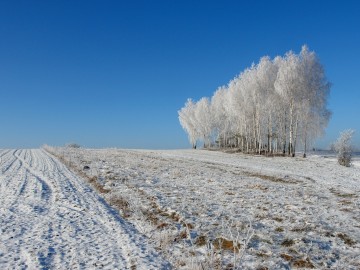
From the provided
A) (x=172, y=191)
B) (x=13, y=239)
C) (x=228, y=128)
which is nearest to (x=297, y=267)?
(x=13, y=239)

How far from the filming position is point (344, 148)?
29.8 m

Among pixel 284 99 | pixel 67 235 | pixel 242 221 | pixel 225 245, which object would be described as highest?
pixel 284 99

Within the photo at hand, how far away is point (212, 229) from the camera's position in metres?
7.62

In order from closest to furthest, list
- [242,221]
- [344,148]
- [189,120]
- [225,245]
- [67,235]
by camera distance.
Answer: [225,245], [67,235], [242,221], [344,148], [189,120]

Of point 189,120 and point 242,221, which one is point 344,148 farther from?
point 189,120

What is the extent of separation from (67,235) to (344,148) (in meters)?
29.4

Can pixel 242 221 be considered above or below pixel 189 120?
below

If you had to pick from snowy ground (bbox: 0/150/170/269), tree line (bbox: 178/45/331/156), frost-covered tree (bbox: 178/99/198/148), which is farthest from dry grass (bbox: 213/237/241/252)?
frost-covered tree (bbox: 178/99/198/148)

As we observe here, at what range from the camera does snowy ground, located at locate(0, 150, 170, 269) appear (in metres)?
Result: 5.58

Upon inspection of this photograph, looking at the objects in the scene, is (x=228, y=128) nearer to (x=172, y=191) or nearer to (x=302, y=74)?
(x=302, y=74)

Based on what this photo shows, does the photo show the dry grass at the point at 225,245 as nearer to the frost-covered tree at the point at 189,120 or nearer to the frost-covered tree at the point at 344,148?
the frost-covered tree at the point at 344,148

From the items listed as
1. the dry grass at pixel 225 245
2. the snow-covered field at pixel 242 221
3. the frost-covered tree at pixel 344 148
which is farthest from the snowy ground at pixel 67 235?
the frost-covered tree at pixel 344 148

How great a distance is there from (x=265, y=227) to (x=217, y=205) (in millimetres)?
2596

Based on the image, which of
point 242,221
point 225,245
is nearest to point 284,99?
point 242,221
